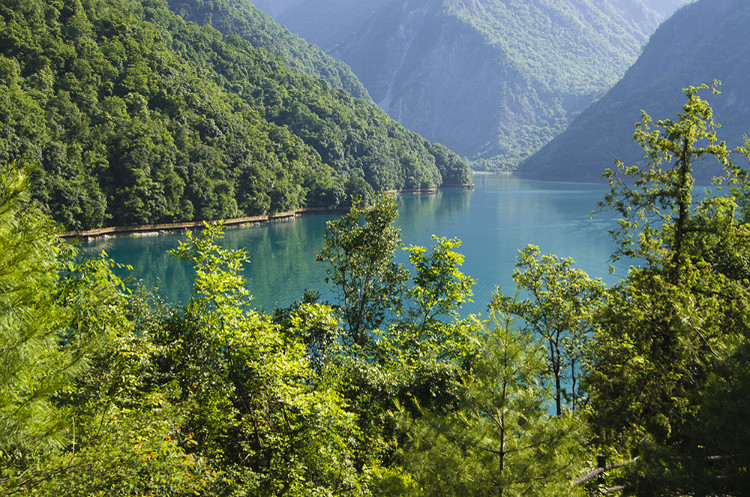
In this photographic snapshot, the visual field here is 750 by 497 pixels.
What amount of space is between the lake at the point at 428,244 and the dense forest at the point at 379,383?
20.3 m

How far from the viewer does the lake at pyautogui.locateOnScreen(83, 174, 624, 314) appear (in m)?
48.6

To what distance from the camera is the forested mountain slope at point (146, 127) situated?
2781 inches

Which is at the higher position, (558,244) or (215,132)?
(215,132)

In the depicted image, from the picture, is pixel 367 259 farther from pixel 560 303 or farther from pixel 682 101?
pixel 682 101

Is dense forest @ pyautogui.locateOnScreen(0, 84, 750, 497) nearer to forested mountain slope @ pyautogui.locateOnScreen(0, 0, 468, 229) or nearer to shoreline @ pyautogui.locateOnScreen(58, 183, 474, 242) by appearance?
shoreline @ pyautogui.locateOnScreen(58, 183, 474, 242)

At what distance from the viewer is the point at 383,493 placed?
5.73 metres

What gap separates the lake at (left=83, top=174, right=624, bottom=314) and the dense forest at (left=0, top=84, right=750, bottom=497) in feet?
66.6

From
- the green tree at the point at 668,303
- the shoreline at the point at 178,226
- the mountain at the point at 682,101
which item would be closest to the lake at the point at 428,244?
the shoreline at the point at 178,226

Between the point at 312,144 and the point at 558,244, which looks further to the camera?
the point at 312,144

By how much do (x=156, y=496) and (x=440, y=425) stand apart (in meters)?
3.84

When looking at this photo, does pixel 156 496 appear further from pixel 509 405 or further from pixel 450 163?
pixel 450 163

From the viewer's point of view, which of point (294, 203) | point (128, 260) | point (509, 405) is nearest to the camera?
point (509, 405)

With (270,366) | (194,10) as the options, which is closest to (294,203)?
(270,366)

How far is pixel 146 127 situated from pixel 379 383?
87.8m
